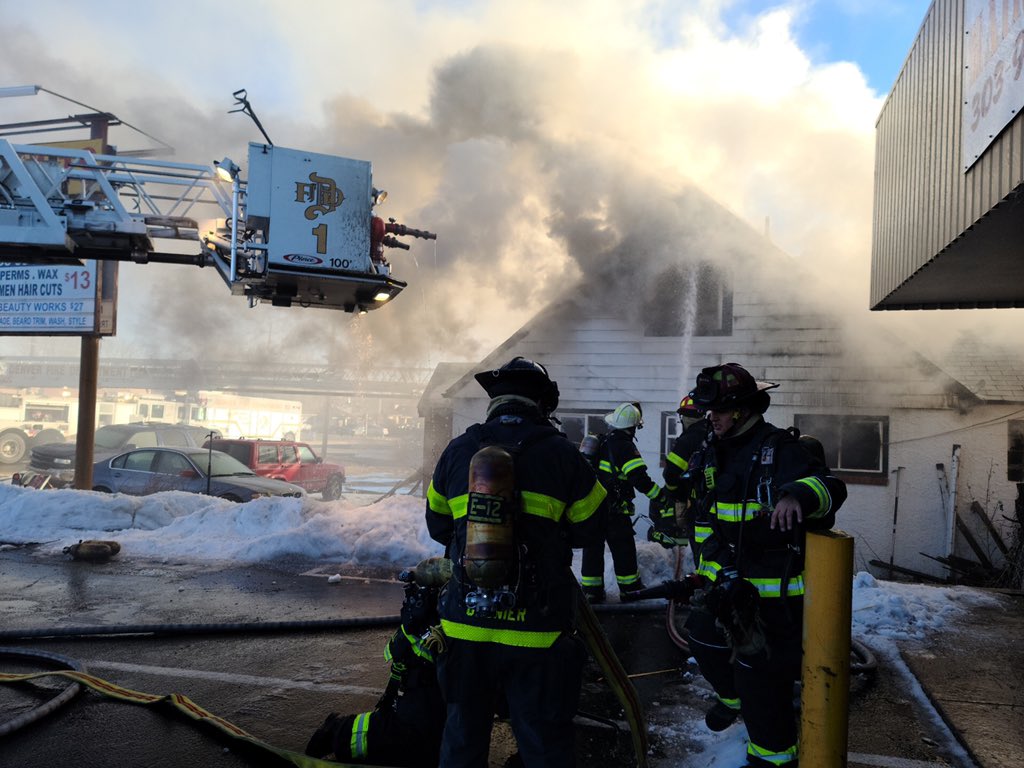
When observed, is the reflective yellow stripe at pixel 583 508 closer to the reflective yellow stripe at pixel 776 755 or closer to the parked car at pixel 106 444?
the reflective yellow stripe at pixel 776 755

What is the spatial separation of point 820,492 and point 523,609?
1229 mm

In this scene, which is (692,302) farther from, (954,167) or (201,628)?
(201,628)

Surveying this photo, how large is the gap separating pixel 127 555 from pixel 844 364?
35.6 feet

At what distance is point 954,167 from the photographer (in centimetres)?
521

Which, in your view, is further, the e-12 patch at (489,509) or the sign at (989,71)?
the sign at (989,71)

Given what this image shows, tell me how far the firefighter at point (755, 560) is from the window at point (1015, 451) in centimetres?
1015

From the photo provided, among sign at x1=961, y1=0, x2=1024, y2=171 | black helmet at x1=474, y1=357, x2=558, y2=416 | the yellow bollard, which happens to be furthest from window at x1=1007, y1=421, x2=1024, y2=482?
black helmet at x1=474, y1=357, x2=558, y2=416

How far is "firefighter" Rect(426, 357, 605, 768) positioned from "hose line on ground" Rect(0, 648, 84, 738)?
2281mm

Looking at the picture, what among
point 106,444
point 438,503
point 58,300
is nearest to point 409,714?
point 438,503

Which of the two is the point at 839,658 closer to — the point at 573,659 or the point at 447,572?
the point at 573,659

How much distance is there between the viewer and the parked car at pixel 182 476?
10812 millimetres

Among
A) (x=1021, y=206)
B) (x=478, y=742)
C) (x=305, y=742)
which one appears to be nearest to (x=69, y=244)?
(x=305, y=742)

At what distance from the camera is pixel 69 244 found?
18.6 feet

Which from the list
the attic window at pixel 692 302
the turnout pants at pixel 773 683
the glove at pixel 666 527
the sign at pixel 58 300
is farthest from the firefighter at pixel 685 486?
the sign at pixel 58 300
